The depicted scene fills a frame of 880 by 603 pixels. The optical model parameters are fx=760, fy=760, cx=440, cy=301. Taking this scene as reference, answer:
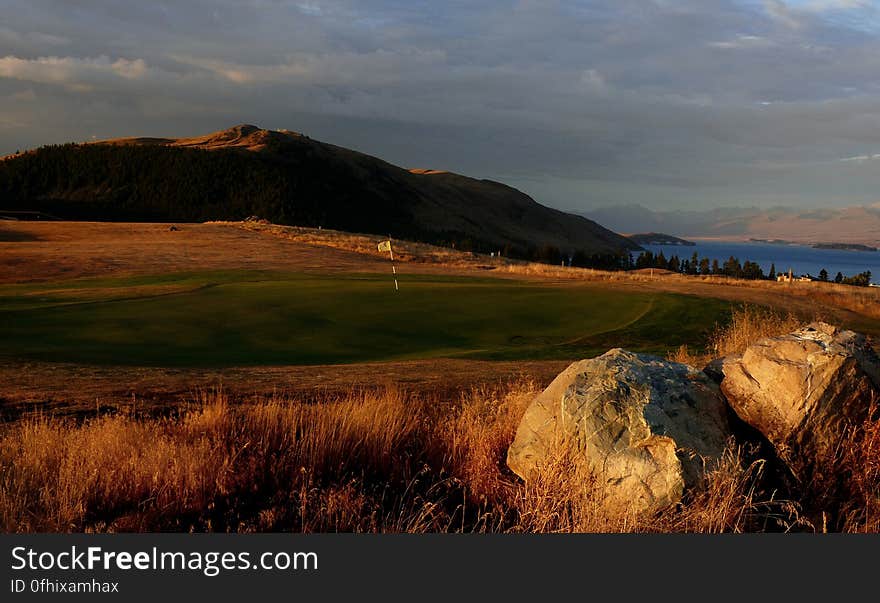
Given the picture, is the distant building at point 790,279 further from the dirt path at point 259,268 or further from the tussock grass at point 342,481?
the tussock grass at point 342,481

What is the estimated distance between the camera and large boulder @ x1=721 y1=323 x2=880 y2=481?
7672 millimetres

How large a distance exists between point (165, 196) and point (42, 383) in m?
149

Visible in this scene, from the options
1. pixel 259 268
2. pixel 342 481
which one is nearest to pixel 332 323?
pixel 342 481

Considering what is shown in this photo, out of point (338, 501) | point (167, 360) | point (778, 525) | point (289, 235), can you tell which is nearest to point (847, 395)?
point (778, 525)

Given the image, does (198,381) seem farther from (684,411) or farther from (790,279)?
(790,279)

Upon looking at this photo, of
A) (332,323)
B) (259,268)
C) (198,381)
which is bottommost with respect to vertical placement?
(198,381)

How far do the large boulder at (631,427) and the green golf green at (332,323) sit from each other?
27.7ft

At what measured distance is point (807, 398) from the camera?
302 inches

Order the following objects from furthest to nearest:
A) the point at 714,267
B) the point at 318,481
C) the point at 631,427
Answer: the point at 714,267 → the point at 318,481 → the point at 631,427

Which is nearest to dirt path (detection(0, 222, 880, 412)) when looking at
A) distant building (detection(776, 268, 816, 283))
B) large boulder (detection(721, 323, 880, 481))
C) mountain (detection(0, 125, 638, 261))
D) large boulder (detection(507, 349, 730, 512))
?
distant building (detection(776, 268, 816, 283))

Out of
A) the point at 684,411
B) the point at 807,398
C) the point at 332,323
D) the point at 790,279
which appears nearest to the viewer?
the point at 684,411

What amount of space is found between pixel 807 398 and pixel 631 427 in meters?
1.94

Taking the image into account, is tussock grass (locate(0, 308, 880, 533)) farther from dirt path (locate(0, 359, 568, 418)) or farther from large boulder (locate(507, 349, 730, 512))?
dirt path (locate(0, 359, 568, 418))

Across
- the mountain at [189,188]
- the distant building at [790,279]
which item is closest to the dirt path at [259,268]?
the distant building at [790,279]
